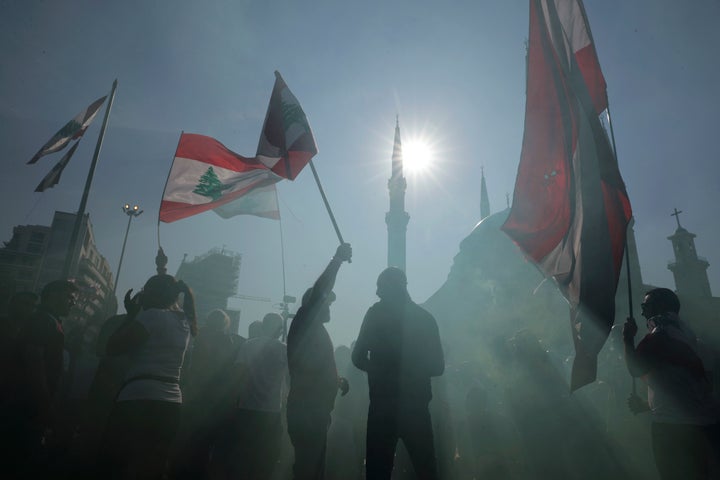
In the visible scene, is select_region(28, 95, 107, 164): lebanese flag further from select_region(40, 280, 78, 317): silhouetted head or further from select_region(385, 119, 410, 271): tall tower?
select_region(385, 119, 410, 271): tall tower

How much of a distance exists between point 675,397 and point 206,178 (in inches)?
205

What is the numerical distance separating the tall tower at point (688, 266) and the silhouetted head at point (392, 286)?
179ft

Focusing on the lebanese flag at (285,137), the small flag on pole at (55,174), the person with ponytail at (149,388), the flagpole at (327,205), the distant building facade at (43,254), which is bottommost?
the person with ponytail at (149,388)

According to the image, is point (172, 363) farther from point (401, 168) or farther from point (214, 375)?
point (401, 168)

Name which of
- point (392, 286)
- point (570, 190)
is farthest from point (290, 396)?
point (570, 190)

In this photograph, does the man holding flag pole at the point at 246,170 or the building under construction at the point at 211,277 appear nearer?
the man holding flag pole at the point at 246,170

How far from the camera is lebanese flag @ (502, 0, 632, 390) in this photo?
280 centimetres

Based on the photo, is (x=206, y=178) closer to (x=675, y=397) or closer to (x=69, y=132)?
(x=69, y=132)

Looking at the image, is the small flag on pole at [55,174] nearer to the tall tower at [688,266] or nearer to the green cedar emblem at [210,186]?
the green cedar emblem at [210,186]

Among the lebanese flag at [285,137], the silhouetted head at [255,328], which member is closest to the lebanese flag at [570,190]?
the lebanese flag at [285,137]

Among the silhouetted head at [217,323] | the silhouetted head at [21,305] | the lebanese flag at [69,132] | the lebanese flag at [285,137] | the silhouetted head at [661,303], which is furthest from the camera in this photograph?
the lebanese flag at [69,132]

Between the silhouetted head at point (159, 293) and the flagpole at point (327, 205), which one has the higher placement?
the flagpole at point (327, 205)

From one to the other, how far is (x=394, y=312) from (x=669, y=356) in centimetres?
203

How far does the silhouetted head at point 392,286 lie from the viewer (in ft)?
11.2
